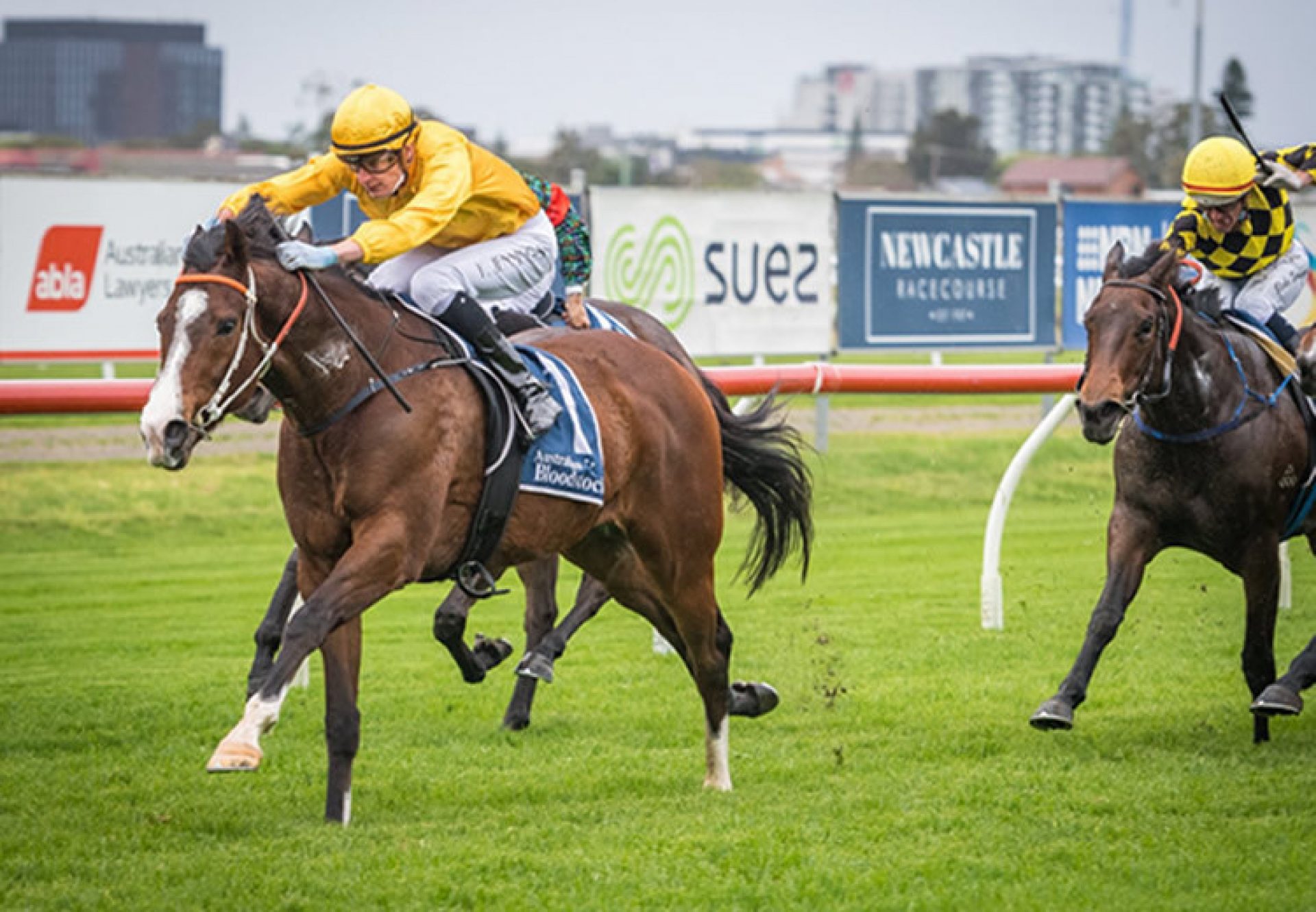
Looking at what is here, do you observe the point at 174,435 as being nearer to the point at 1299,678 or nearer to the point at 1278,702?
the point at 1278,702

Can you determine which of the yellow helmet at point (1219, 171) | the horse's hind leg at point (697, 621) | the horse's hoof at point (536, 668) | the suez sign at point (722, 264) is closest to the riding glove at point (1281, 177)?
the yellow helmet at point (1219, 171)

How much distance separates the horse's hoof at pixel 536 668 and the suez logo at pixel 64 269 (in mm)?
8580

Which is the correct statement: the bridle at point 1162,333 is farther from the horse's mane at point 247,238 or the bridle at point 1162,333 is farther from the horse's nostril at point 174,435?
the horse's nostril at point 174,435

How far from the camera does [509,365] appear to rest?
561 cm

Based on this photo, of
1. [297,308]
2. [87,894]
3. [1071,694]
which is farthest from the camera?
[1071,694]

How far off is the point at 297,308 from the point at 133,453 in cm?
1075

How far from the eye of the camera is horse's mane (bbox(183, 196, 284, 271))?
494cm

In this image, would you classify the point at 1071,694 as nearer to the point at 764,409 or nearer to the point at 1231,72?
the point at 764,409

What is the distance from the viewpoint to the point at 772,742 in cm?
668

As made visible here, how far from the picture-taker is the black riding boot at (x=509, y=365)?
219 inches

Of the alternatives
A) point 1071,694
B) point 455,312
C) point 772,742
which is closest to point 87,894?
point 455,312

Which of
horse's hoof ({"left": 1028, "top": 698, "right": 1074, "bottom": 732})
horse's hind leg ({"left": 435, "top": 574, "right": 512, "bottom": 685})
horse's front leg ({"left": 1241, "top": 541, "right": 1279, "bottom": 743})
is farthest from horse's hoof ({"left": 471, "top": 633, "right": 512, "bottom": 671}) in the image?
horse's front leg ({"left": 1241, "top": 541, "right": 1279, "bottom": 743})

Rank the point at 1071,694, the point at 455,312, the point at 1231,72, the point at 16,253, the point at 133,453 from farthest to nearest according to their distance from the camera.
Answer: the point at 1231,72
the point at 133,453
the point at 16,253
the point at 1071,694
the point at 455,312

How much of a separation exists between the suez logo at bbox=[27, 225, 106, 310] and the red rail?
713 cm
